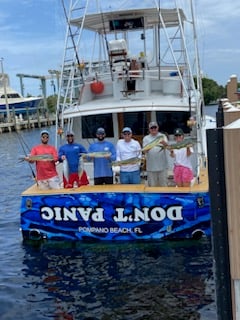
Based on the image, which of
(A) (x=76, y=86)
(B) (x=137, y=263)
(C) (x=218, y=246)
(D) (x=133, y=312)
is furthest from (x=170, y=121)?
(C) (x=218, y=246)

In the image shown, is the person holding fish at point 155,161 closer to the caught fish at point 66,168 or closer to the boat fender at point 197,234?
the boat fender at point 197,234

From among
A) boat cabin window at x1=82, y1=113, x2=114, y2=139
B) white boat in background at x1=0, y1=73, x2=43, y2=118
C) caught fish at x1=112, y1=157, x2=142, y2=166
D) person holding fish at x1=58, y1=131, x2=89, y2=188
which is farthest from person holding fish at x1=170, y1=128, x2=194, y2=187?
white boat in background at x1=0, y1=73, x2=43, y2=118

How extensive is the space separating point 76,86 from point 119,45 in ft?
5.53

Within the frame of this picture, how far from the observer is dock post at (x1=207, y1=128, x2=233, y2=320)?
12.0 ft

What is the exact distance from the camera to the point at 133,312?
7.14 m

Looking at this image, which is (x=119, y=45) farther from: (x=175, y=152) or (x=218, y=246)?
(x=218, y=246)

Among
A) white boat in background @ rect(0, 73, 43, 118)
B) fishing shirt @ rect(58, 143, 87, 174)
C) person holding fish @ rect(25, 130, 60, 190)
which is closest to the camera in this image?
person holding fish @ rect(25, 130, 60, 190)

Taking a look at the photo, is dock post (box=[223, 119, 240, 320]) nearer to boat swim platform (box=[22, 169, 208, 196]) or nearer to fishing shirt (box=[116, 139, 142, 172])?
boat swim platform (box=[22, 169, 208, 196])

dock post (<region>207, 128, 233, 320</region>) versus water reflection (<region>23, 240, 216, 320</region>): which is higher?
dock post (<region>207, 128, 233, 320</region>)

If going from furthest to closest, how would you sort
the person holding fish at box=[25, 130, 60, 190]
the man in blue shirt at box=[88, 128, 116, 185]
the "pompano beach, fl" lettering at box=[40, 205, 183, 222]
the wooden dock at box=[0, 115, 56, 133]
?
the wooden dock at box=[0, 115, 56, 133]
the person holding fish at box=[25, 130, 60, 190]
the man in blue shirt at box=[88, 128, 116, 185]
the "pompano beach, fl" lettering at box=[40, 205, 183, 222]

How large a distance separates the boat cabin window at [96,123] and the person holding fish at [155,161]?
3292 mm

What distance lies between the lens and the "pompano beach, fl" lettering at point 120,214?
960 centimetres

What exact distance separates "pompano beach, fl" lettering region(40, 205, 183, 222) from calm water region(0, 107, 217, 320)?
0.57 m

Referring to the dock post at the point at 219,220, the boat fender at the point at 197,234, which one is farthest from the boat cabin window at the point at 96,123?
the dock post at the point at 219,220
